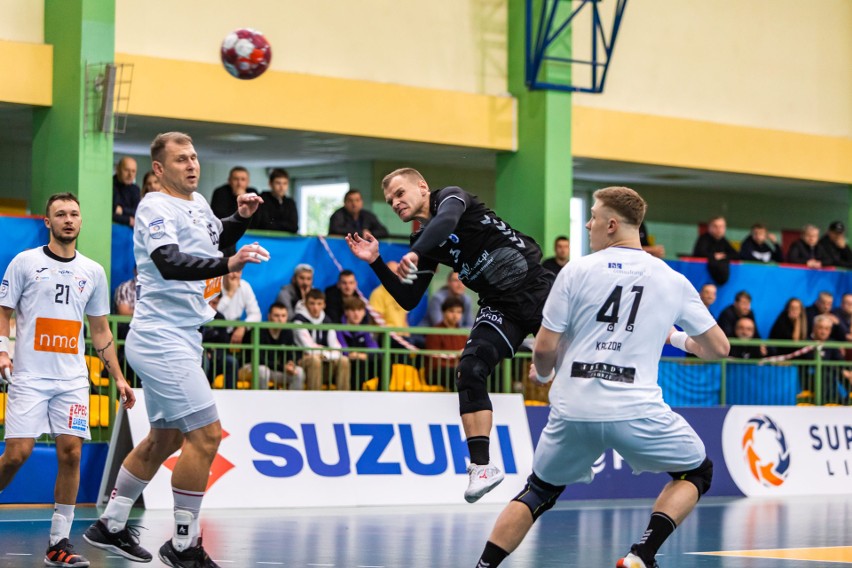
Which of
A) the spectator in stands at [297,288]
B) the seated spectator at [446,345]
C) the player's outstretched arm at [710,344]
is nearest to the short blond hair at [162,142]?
the player's outstretched arm at [710,344]

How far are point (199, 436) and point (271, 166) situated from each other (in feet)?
58.2

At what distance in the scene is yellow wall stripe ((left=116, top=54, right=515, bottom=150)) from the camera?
18203mm

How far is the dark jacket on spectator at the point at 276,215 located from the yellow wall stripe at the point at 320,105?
1.40 meters

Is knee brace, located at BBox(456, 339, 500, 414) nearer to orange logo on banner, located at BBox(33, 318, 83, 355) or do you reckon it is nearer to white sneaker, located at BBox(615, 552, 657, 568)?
white sneaker, located at BBox(615, 552, 657, 568)

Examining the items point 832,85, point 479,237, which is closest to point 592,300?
point 479,237

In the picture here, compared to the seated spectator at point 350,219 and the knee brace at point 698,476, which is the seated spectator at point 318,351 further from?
the knee brace at point 698,476

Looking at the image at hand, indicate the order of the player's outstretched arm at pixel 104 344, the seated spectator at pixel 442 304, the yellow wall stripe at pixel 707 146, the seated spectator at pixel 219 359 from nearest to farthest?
the player's outstretched arm at pixel 104 344 → the seated spectator at pixel 219 359 → the seated spectator at pixel 442 304 → the yellow wall stripe at pixel 707 146

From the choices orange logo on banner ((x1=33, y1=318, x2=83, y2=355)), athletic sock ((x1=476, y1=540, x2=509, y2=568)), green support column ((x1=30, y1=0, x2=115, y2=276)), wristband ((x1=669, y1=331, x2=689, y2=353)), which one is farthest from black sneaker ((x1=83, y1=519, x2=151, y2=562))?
green support column ((x1=30, y1=0, x2=115, y2=276))

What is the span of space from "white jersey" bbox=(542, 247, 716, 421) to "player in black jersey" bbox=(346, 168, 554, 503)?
6.28 ft

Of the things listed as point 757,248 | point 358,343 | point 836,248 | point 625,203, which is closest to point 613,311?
point 625,203

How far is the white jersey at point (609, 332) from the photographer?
6918 mm

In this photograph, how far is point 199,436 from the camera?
26.6 ft

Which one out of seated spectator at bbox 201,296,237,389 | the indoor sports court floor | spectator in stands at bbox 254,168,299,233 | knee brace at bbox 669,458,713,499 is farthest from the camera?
spectator in stands at bbox 254,168,299,233

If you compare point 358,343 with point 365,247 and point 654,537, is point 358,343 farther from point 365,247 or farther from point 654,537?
point 654,537
